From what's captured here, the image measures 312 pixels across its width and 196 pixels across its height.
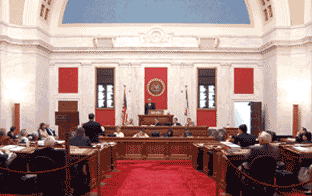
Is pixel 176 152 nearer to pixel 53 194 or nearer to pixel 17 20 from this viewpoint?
pixel 53 194

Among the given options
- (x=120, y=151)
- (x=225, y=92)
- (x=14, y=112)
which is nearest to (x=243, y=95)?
(x=225, y=92)

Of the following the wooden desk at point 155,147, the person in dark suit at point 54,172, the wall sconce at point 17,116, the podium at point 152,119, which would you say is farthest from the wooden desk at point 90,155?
the wall sconce at point 17,116

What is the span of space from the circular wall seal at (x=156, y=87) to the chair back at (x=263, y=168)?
402 inches

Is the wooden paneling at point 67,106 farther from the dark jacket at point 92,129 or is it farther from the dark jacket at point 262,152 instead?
the dark jacket at point 262,152

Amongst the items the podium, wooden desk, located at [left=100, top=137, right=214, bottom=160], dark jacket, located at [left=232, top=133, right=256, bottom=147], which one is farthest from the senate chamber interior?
dark jacket, located at [left=232, top=133, right=256, bottom=147]

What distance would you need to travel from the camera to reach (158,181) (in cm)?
533

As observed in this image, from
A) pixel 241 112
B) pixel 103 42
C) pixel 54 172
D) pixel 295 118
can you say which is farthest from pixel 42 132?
pixel 295 118

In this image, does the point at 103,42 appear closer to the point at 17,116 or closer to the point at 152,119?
the point at 152,119

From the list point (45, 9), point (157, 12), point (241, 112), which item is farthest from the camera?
point (157, 12)

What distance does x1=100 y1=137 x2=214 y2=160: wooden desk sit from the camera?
26.3ft

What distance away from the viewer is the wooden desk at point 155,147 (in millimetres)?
8008

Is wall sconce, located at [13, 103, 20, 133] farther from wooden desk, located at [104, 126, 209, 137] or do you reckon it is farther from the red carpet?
the red carpet

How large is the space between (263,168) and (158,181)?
250cm

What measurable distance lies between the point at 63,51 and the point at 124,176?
9673 millimetres
